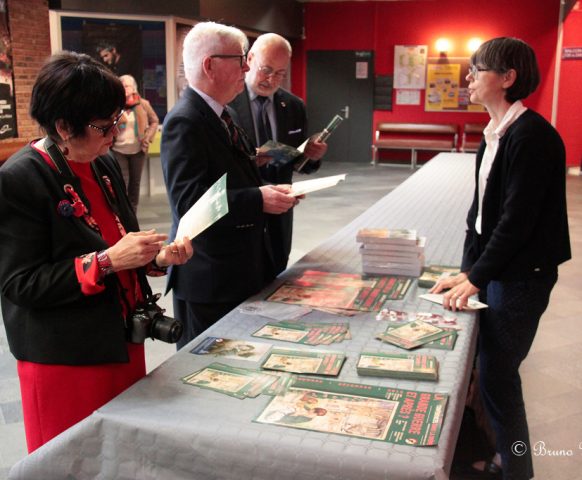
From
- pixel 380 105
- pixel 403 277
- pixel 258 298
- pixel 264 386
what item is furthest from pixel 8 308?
pixel 380 105

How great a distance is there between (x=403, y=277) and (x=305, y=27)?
12.2 meters

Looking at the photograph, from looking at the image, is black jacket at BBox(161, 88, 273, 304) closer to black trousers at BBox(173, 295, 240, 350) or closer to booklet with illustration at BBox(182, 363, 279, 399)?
black trousers at BBox(173, 295, 240, 350)

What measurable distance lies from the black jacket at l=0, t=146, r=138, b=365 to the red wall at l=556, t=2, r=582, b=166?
12241 mm

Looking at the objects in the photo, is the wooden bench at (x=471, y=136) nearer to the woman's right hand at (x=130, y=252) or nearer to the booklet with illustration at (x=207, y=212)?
the booklet with illustration at (x=207, y=212)

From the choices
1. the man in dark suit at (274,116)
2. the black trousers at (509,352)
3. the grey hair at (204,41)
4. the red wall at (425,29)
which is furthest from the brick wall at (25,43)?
the black trousers at (509,352)

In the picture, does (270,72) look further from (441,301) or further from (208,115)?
(441,301)

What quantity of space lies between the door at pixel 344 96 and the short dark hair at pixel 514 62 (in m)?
11.9

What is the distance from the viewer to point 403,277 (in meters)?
2.52

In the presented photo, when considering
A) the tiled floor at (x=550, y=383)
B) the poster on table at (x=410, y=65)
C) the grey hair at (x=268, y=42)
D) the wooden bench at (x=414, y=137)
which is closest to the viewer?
the tiled floor at (x=550, y=383)

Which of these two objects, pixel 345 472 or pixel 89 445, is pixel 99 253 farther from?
pixel 345 472

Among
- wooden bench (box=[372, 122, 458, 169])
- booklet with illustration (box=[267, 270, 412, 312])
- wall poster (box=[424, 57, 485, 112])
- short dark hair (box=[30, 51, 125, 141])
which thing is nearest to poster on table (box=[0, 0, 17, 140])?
booklet with illustration (box=[267, 270, 412, 312])

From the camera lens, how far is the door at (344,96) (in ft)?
45.4

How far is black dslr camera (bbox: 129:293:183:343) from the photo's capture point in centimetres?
166

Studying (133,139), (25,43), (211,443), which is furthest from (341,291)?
(25,43)
